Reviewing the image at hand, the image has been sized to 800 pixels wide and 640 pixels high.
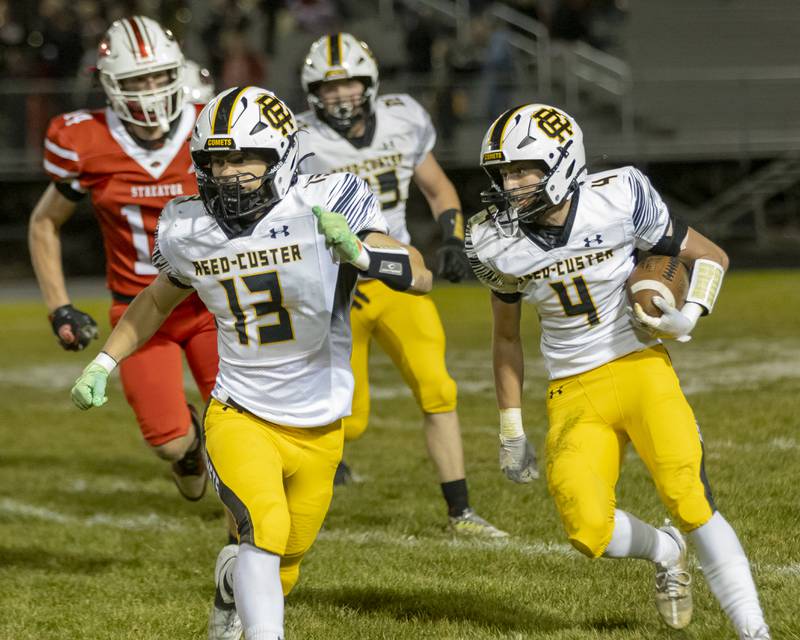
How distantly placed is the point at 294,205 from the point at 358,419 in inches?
80.9

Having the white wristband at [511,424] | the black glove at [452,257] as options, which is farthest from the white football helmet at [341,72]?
the white wristband at [511,424]

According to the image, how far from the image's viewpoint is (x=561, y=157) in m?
3.85

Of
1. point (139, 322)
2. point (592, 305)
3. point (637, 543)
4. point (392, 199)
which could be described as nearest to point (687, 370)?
point (392, 199)

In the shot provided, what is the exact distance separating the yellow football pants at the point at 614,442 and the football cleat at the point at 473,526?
4.06 feet

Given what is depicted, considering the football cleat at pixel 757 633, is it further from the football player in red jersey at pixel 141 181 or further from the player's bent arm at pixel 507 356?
the football player in red jersey at pixel 141 181

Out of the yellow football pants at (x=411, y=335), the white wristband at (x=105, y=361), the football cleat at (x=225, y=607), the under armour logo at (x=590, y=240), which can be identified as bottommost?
the yellow football pants at (x=411, y=335)

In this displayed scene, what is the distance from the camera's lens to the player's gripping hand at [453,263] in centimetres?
530

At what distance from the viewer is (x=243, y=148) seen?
3.60 meters

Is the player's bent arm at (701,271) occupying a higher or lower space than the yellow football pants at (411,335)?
higher

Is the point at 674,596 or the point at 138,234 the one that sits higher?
the point at 138,234

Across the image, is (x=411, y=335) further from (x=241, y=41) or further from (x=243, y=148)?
(x=241, y=41)

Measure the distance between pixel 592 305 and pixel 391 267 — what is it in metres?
0.71

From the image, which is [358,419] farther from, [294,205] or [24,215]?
[24,215]

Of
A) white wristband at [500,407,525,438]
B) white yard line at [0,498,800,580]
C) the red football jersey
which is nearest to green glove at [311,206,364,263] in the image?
white wristband at [500,407,525,438]
